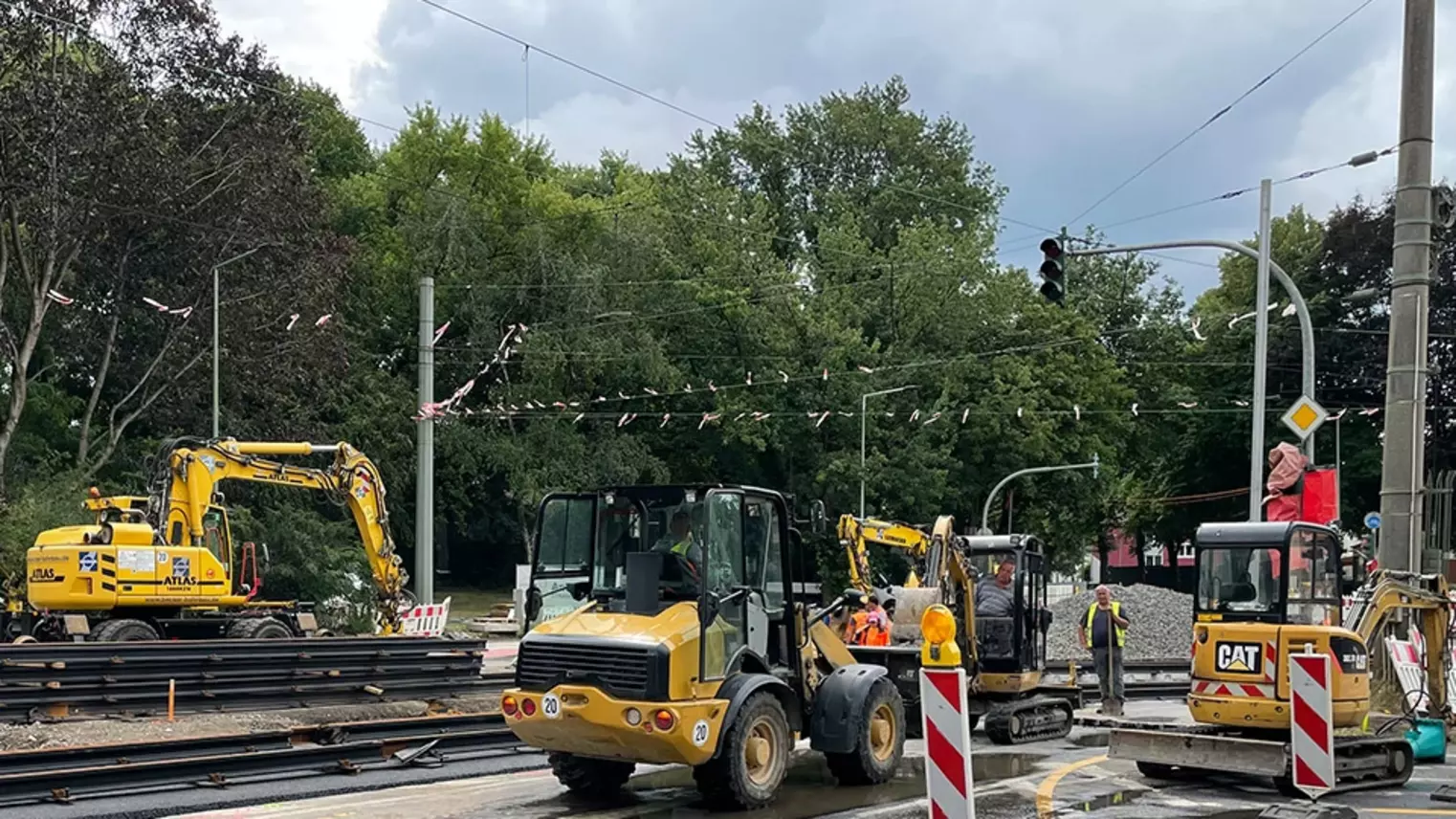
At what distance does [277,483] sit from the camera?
23.8 meters

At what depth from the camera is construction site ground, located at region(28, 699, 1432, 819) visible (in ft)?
34.9

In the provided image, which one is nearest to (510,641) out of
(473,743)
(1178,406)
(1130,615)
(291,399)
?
(291,399)

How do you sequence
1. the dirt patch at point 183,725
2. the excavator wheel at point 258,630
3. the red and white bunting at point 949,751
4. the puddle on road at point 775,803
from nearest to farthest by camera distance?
the red and white bunting at point 949,751 → the puddle on road at point 775,803 → the dirt patch at point 183,725 → the excavator wheel at point 258,630

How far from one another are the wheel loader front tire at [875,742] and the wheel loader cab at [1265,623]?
2.86m

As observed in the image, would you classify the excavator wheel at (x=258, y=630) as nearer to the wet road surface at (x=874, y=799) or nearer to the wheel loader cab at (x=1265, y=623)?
the wet road surface at (x=874, y=799)

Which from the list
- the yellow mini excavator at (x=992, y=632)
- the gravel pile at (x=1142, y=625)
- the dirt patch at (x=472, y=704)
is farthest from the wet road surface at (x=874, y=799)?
the gravel pile at (x=1142, y=625)

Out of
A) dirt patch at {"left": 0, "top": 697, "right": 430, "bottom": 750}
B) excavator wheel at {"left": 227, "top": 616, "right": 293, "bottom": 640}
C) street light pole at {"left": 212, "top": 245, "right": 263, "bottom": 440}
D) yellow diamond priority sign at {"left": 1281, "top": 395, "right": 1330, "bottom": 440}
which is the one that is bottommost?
dirt patch at {"left": 0, "top": 697, "right": 430, "bottom": 750}

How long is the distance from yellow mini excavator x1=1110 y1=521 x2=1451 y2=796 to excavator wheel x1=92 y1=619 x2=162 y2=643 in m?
14.3

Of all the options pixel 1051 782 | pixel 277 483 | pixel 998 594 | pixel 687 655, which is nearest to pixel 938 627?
pixel 687 655

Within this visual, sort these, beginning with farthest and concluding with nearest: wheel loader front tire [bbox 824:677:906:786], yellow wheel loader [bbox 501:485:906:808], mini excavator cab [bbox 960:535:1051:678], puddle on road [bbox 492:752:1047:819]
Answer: mini excavator cab [bbox 960:535:1051:678], wheel loader front tire [bbox 824:677:906:786], puddle on road [bbox 492:752:1047:819], yellow wheel loader [bbox 501:485:906:808]

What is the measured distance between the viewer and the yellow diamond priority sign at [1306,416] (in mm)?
17969

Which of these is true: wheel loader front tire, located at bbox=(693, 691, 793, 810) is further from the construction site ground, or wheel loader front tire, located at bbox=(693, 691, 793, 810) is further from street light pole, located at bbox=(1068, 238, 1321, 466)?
street light pole, located at bbox=(1068, 238, 1321, 466)

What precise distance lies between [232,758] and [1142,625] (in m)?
25.4

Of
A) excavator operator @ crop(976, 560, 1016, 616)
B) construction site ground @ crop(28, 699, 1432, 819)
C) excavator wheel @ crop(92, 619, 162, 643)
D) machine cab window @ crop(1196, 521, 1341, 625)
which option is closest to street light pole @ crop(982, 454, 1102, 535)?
excavator operator @ crop(976, 560, 1016, 616)
